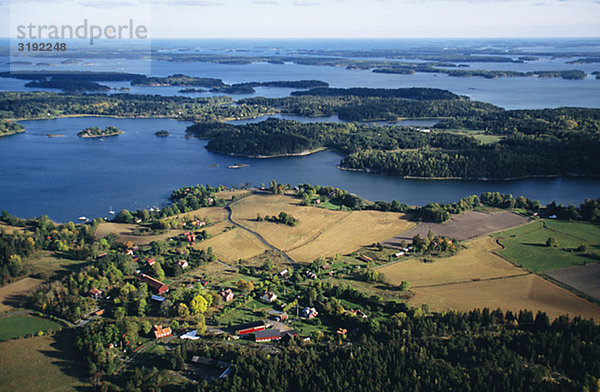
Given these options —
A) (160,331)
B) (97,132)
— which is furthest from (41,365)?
(97,132)

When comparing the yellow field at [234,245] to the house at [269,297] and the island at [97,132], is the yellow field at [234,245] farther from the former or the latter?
the island at [97,132]

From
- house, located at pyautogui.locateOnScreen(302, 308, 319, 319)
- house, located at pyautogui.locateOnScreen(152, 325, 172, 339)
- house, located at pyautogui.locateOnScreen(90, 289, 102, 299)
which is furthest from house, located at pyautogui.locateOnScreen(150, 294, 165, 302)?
house, located at pyautogui.locateOnScreen(302, 308, 319, 319)

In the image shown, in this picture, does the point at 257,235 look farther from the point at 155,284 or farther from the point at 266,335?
the point at 266,335

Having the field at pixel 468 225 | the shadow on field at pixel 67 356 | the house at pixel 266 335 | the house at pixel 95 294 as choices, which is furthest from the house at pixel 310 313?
the house at pixel 95 294

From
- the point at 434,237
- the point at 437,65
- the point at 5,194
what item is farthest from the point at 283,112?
the point at 437,65

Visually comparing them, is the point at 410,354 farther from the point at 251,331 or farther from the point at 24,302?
the point at 24,302
